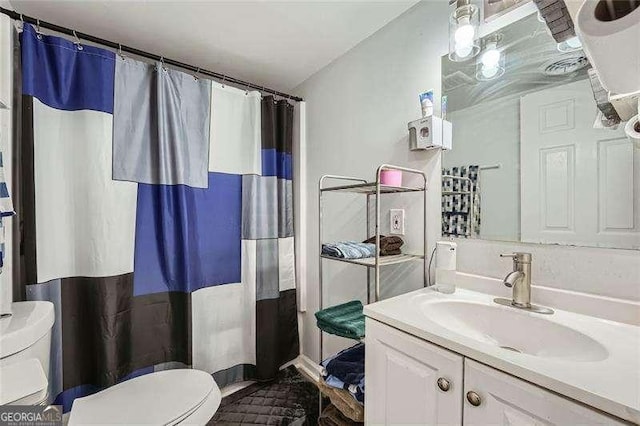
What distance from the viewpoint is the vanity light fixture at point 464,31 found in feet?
3.45

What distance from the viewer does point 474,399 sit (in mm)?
645

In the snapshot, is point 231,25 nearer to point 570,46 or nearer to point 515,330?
point 570,46

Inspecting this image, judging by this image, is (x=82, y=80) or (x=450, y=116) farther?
(x=82, y=80)

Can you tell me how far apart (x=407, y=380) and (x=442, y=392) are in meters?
0.11

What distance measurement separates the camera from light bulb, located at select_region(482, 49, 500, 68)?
1.07 metres

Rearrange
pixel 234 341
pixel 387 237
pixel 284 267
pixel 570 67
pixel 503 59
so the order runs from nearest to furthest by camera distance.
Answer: pixel 570 67 → pixel 503 59 → pixel 387 237 → pixel 234 341 → pixel 284 267

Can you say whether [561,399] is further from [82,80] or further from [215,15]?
[82,80]

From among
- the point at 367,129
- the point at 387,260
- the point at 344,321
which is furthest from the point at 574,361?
the point at 367,129

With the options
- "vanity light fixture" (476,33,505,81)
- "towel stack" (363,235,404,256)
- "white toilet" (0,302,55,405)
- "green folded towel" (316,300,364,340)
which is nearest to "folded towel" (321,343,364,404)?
"green folded towel" (316,300,364,340)

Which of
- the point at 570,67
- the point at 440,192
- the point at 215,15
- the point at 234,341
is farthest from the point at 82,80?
the point at 570,67

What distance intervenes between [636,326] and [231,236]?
180 cm

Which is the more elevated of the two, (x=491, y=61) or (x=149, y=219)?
(x=491, y=61)

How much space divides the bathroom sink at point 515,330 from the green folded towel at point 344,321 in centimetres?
31

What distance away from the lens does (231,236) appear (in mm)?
1809
